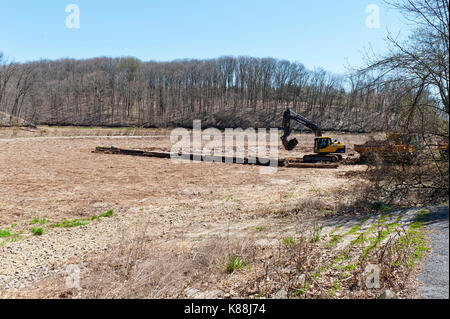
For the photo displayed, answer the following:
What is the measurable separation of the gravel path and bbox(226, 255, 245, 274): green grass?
2834mm

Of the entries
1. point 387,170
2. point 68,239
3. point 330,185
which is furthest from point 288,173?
point 68,239

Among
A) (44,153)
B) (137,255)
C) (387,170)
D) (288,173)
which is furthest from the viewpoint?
(44,153)

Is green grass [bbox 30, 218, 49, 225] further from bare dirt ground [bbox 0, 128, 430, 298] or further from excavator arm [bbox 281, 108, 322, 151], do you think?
excavator arm [bbox 281, 108, 322, 151]

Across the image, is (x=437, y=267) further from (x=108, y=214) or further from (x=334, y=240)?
(x=108, y=214)

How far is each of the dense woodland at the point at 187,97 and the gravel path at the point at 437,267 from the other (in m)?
66.3

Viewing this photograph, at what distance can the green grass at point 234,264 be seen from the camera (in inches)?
234

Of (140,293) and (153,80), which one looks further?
(153,80)

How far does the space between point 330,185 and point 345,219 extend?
22.7ft

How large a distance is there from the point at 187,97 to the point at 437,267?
86.9 m

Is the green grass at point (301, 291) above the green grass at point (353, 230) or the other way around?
the other way around

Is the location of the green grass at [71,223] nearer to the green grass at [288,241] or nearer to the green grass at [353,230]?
the green grass at [288,241]

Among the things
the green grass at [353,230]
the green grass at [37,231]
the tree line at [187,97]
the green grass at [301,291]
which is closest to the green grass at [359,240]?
the green grass at [353,230]

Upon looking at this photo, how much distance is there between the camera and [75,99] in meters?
91.2
